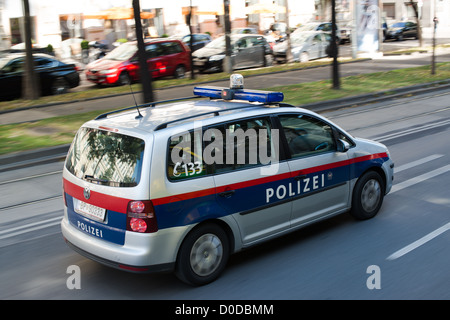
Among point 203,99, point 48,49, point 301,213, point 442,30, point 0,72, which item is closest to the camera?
point 301,213

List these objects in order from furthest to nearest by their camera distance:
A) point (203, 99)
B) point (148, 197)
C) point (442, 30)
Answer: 1. point (442, 30)
2. point (203, 99)
3. point (148, 197)

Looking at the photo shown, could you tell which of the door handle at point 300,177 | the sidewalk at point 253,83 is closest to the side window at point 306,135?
the door handle at point 300,177

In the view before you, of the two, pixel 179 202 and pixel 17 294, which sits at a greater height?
pixel 179 202

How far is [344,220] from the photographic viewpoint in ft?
22.1

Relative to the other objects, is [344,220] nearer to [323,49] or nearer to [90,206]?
[90,206]

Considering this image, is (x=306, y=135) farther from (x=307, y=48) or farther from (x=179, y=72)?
(x=307, y=48)

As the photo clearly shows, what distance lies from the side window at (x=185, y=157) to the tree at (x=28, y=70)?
12812 mm

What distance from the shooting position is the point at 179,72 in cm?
2308

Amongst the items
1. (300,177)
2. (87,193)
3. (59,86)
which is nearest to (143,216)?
(87,193)

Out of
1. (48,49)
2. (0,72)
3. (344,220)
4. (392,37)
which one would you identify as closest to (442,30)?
(392,37)

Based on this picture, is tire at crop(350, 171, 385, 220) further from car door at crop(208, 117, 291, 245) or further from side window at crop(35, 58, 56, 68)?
side window at crop(35, 58, 56, 68)

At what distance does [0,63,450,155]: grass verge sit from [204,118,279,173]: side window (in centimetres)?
686

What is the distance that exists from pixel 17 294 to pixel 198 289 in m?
1.62

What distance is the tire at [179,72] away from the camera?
903 inches
